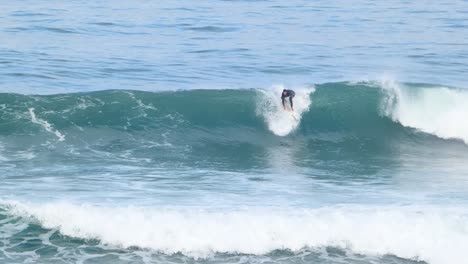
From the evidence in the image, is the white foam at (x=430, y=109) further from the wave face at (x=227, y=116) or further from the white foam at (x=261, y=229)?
the white foam at (x=261, y=229)

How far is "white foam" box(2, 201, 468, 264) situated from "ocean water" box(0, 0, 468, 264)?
0.03 meters

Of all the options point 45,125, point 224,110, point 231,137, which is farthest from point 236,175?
point 45,125

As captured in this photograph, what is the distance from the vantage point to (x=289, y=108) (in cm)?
2573

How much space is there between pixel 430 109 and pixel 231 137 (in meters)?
5.89

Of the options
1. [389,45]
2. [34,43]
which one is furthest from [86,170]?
[389,45]

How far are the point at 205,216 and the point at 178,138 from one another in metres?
7.07

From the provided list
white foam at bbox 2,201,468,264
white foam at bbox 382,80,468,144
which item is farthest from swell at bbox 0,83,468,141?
white foam at bbox 2,201,468,264

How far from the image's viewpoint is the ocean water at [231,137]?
658 inches

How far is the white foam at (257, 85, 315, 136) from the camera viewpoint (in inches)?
995

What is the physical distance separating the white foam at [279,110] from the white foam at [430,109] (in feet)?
7.30

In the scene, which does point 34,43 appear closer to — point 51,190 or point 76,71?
point 76,71

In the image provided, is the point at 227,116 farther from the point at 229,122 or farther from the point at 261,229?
the point at 261,229

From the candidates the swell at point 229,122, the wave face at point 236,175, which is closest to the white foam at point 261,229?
the wave face at point 236,175

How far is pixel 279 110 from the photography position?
25.8 meters
